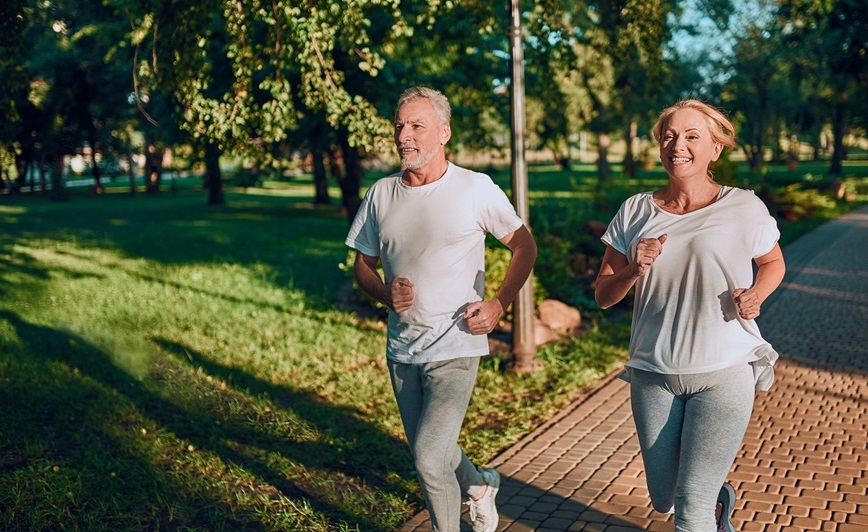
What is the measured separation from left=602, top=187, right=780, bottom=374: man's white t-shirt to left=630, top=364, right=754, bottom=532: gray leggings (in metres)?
0.07

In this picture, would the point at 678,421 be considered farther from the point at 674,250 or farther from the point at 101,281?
the point at 101,281

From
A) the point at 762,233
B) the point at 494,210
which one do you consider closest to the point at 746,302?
the point at 762,233

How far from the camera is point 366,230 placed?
12.4 ft

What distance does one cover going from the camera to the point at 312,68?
6598mm

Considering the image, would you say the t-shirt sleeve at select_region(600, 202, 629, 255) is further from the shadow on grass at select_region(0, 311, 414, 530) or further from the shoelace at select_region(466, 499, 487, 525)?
the shadow on grass at select_region(0, 311, 414, 530)

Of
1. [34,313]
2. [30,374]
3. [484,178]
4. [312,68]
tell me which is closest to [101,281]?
[34,313]

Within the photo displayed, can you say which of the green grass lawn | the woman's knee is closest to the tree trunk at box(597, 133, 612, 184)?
the green grass lawn

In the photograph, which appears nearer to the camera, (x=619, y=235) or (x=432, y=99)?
(x=619, y=235)

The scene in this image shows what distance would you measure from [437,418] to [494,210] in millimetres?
859

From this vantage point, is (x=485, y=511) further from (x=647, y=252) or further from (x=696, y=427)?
(x=647, y=252)

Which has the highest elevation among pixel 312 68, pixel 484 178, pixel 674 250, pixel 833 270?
pixel 312 68

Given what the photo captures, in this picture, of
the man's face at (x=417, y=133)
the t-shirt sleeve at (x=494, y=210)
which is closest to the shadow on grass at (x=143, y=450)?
the t-shirt sleeve at (x=494, y=210)

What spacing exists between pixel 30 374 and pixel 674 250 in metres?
6.32

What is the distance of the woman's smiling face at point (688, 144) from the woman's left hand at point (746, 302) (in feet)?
1.47
